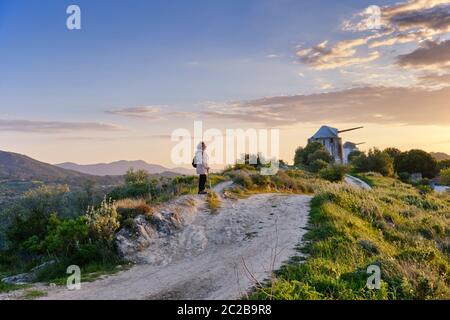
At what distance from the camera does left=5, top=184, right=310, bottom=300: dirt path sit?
10.0 meters

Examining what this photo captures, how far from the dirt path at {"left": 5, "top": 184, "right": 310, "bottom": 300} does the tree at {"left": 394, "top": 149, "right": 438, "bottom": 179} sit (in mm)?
71533

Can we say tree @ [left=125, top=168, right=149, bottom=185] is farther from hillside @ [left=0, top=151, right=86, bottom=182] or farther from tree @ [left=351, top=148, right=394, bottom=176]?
hillside @ [left=0, top=151, right=86, bottom=182]

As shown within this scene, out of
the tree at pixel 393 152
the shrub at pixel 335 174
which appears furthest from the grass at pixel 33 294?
the tree at pixel 393 152

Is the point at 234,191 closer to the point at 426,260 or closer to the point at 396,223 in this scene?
the point at 396,223

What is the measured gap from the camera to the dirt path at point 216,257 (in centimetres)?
1000

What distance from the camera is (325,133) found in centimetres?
8875

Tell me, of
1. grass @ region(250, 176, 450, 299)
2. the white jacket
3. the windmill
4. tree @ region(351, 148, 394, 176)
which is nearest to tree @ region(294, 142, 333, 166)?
tree @ region(351, 148, 394, 176)

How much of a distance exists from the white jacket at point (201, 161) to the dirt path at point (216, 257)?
6.32 feet

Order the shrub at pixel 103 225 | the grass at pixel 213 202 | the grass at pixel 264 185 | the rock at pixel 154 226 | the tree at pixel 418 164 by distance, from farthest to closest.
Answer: the tree at pixel 418 164
the grass at pixel 264 185
the grass at pixel 213 202
the shrub at pixel 103 225
the rock at pixel 154 226

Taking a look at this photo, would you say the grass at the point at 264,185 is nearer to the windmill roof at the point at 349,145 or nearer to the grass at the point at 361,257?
the grass at the point at 361,257

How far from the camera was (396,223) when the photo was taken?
20203mm

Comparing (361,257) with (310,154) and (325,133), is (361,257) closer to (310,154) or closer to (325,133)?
(310,154)
